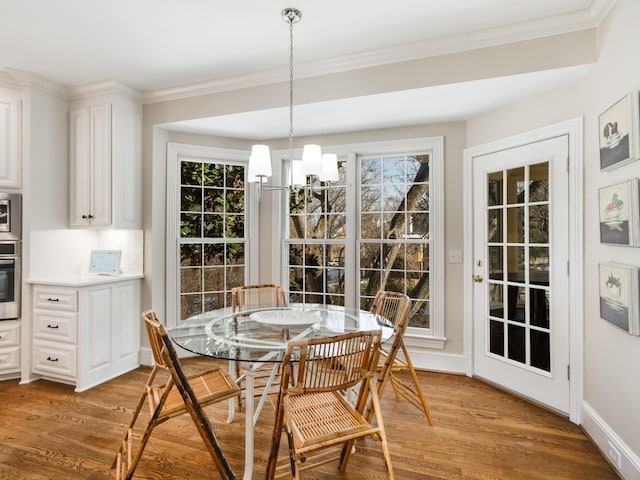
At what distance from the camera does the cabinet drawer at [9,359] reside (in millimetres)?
3340

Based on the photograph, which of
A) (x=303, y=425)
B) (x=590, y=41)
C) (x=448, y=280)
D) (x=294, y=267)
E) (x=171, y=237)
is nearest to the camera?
(x=303, y=425)

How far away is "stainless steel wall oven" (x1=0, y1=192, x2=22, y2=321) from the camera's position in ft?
10.8

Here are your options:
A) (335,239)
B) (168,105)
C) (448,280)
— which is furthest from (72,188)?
(448,280)

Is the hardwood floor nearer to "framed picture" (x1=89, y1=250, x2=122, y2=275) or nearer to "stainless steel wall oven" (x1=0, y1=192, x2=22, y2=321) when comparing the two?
"stainless steel wall oven" (x1=0, y1=192, x2=22, y2=321)

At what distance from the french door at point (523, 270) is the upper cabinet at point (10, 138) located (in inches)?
161

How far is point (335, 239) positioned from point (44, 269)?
2.75 meters

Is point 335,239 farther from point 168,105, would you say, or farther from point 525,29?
point 525,29

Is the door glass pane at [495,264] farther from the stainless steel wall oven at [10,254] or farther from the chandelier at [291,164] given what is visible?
the stainless steel wall oven at [10,254]

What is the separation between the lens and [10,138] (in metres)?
3.36

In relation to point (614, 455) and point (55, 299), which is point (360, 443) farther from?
point (55, 299)

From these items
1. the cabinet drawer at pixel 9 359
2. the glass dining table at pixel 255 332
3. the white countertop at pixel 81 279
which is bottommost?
the cabinet drawer at pixel 9 359

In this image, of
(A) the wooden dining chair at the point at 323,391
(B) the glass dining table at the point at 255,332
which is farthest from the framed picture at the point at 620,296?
(A) the wooden dining chair at the point at 323,391

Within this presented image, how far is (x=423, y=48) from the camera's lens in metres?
2.77

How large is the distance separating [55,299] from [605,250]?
4.12m
